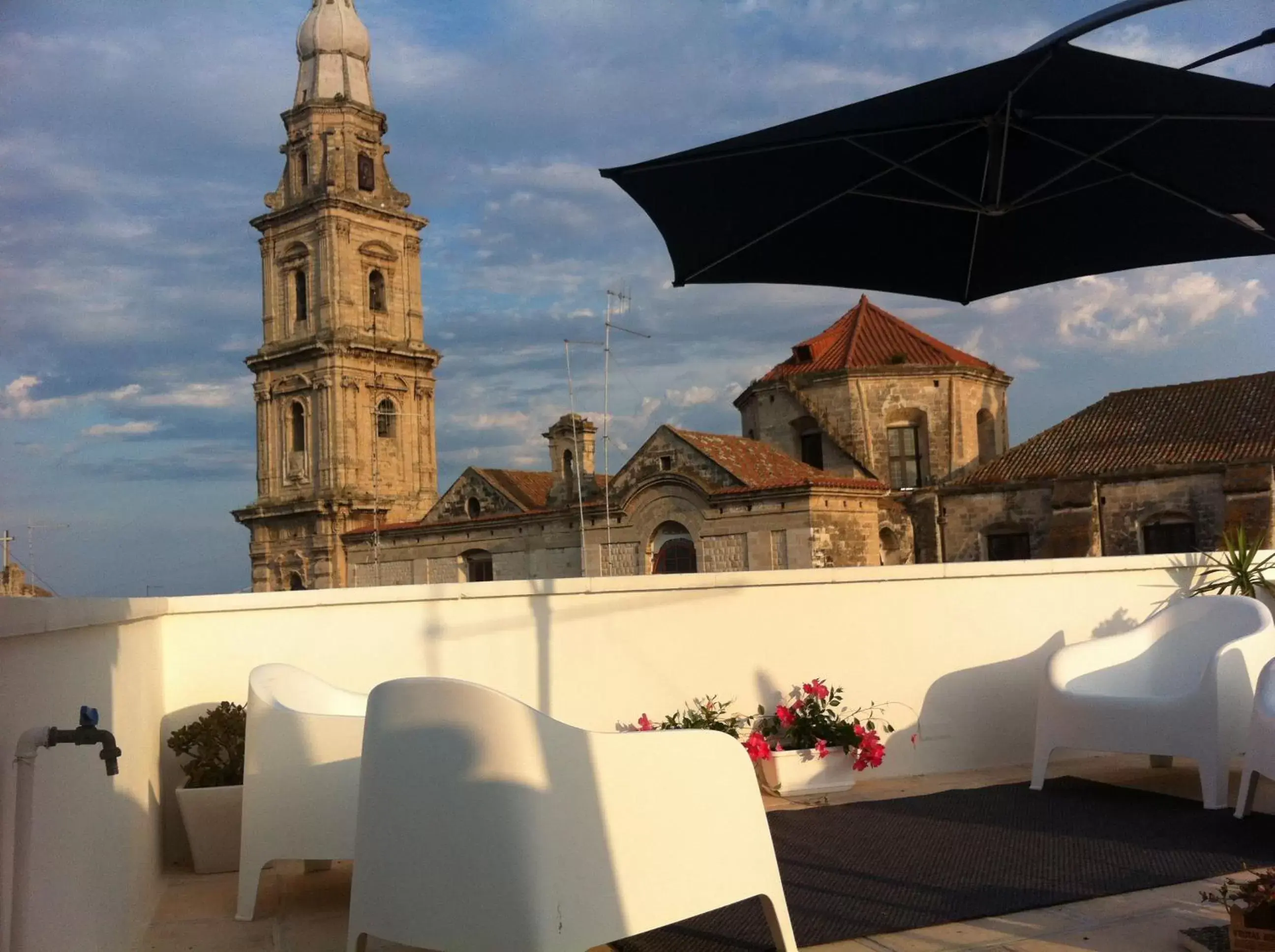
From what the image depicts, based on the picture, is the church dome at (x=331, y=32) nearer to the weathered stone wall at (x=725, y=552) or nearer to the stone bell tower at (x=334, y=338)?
the stone bell tower at (x=334, y=338)

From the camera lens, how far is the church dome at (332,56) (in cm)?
3781

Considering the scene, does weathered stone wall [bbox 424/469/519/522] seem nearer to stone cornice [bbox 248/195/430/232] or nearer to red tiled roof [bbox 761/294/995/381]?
red tiled roof [bbox 761/294/995/381]

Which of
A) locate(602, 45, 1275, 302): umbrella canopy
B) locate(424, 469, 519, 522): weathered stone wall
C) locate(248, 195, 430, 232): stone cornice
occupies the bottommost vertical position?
locate(602, 45, 1275, 302): umbrella canopy

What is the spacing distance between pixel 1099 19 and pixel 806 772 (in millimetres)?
3496

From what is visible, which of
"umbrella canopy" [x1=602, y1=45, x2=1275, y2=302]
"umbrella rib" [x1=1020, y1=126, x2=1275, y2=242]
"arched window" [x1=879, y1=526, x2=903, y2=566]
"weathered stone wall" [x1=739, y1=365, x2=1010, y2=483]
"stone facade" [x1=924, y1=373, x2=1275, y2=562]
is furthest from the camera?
"weathered stone wall" [x1=739, y1=365, x2=1010, y2=483]

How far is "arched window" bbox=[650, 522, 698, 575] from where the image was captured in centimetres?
2442

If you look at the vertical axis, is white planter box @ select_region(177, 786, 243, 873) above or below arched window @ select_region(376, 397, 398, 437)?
below

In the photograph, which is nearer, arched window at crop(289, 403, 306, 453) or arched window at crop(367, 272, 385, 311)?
arched window at crop(289, 403, 306, 453)

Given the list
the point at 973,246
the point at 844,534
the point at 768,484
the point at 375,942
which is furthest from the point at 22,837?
the point at 844,534

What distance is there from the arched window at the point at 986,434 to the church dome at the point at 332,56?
21923mm

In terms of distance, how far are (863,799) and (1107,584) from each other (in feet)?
6.69

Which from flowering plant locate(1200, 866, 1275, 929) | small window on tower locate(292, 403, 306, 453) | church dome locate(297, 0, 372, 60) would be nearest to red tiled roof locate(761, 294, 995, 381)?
small window on tower locate(292, 403, 306, 453)

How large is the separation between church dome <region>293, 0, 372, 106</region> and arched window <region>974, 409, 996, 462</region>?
71.9 ft

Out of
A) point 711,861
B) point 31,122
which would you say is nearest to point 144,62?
point 31,122
